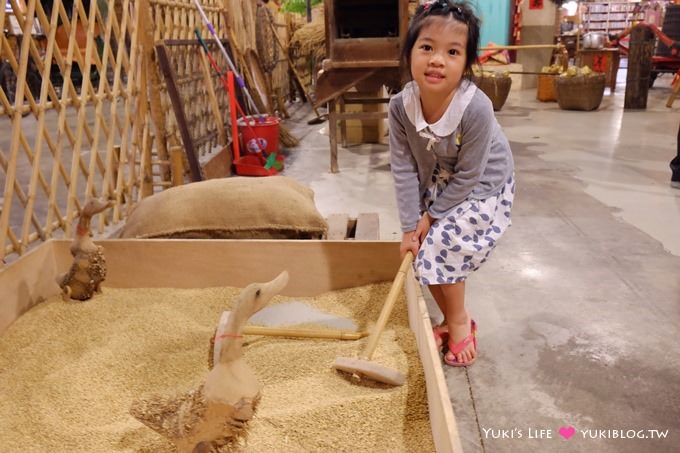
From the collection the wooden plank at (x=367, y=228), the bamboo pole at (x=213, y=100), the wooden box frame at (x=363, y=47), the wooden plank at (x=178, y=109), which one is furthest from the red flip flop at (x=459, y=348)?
the bamboo pole at (x=213, y=100)

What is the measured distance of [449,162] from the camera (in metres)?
1.37

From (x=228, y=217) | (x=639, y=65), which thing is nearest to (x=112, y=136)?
(x=228, y=217)

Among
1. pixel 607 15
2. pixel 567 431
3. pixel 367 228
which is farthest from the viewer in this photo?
pixel 607 15

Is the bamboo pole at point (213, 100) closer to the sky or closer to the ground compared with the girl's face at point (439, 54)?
closer to the ground

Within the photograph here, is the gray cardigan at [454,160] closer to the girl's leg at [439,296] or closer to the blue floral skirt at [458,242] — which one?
the blue floral skirt at [458,242]

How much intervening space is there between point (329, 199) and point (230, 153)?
0.91 metres

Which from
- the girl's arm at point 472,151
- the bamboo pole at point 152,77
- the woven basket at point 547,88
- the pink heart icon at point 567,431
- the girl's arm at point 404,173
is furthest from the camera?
the woven basket at point 547,88

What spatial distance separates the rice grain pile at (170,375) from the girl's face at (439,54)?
2.00 ft

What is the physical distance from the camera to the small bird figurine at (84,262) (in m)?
1.52

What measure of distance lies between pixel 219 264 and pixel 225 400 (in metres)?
0.87

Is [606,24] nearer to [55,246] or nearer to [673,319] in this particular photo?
[673,319]

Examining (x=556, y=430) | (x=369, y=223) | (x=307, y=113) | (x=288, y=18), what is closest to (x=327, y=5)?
(x=369, y=223)

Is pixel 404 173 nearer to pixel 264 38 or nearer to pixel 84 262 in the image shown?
pixel 84 262

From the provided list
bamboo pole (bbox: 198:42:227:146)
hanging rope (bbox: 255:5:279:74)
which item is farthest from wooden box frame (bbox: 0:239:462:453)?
hanging rope (bbox: 255:5:279:74)
